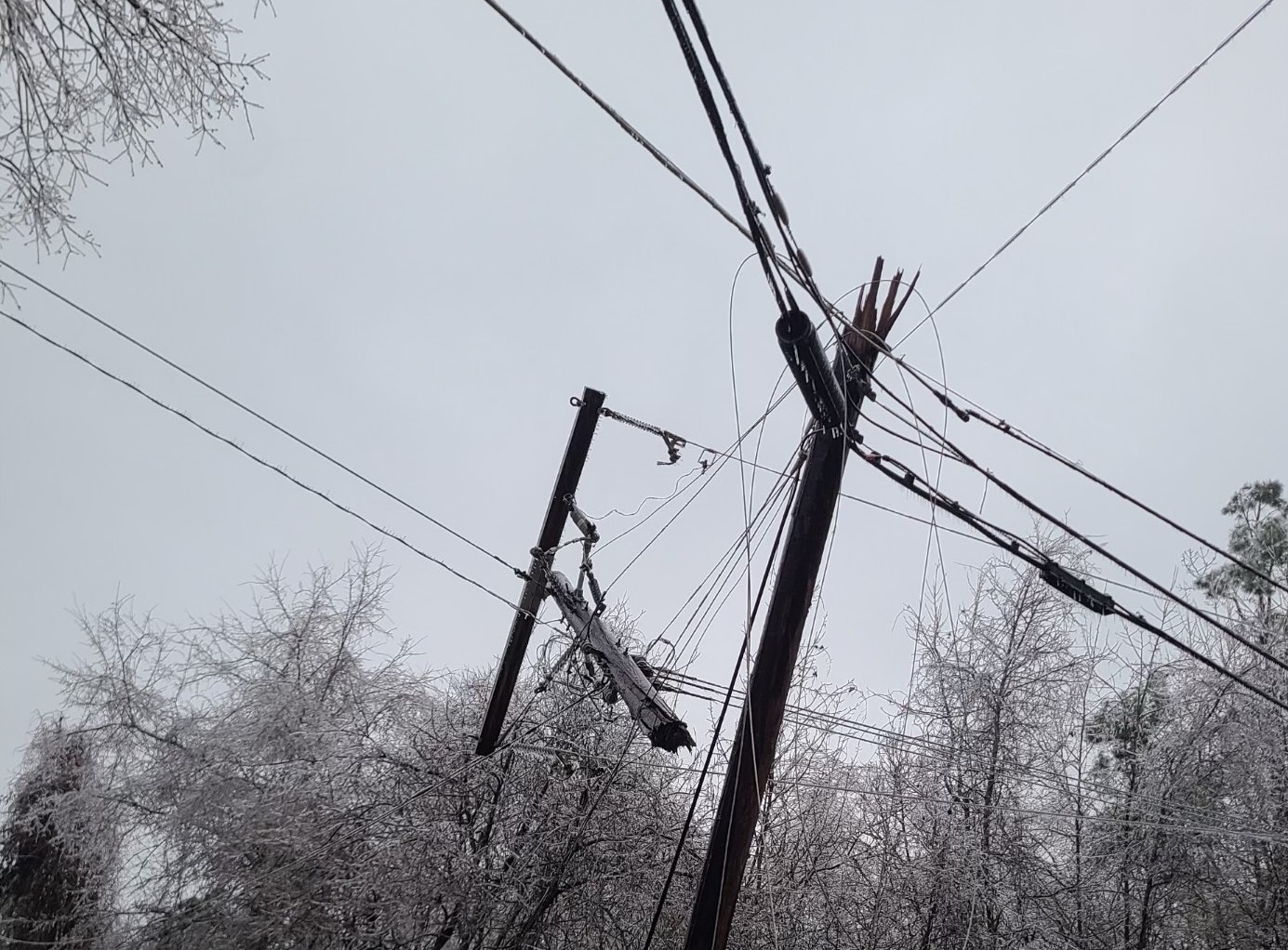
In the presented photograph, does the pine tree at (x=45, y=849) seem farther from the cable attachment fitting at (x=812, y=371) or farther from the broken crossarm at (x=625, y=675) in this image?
the cable attachment fitting at (x=812, y=371)

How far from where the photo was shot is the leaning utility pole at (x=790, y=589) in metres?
4.57

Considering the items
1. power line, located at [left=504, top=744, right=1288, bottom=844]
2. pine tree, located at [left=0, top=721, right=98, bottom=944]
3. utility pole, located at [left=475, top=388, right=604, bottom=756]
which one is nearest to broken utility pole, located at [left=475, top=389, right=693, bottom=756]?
utility pole, located at [left=475, top=388, right=604, bottom=756]

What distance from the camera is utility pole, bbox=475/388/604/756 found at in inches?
308

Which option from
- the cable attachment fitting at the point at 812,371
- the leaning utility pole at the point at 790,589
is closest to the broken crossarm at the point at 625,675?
the leaning utility pole at the point at 790,589

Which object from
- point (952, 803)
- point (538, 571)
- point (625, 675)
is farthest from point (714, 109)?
point (952, 803)

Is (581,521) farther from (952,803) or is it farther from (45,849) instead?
(45,849)

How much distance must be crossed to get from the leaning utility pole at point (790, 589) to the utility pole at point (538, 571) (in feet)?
10.9

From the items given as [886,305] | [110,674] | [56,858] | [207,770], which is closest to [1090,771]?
[886,305]

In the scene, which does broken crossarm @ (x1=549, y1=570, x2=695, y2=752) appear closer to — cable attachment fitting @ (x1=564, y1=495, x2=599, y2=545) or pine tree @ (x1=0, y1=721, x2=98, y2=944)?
cable attachment fitting @ (x1=564, y1=495, x2=599, y2=545)

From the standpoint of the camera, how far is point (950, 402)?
206 inches

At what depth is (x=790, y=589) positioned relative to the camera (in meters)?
4.94

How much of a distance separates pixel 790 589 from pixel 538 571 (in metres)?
3.65

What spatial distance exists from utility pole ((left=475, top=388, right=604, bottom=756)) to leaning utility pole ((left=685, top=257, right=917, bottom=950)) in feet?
10.9

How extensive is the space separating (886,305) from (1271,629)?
10458 mm
